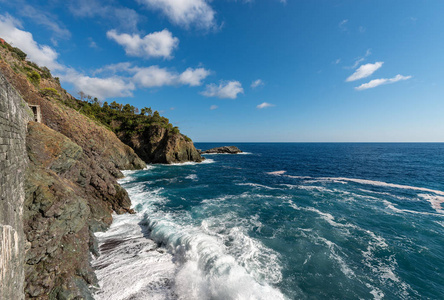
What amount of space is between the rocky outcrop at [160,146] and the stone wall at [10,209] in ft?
144

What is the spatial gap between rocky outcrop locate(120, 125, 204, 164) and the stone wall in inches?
1723

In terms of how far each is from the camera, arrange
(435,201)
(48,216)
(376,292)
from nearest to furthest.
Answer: (376,292) < (48,216) < (435,201)

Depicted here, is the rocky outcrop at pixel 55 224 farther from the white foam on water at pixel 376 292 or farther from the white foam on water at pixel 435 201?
the white foam on water at pixel 435 201

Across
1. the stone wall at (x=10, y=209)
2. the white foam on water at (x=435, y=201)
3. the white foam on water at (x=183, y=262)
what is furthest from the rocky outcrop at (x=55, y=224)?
the white foam on water at (x=435, y=201)

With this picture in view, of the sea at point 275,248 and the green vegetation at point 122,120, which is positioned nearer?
the sea at point 275,248

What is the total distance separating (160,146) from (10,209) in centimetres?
4942

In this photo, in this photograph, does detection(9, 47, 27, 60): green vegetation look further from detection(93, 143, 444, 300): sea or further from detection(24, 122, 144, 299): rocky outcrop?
detection(93, 143, 444, 300): sea

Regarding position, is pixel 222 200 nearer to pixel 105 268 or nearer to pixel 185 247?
pixel 185 247

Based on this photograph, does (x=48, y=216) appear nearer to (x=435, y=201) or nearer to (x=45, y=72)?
(x=435, y=201)

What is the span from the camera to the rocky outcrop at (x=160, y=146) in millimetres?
53016

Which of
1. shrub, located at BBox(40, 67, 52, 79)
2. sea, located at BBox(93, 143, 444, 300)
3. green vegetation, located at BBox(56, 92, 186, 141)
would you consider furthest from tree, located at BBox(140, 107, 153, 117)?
sea, located at BBox(93, 143, 444, 300)

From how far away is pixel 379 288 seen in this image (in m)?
9.61

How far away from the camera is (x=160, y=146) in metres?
55.1

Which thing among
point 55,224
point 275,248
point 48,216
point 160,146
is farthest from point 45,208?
point 160,146
